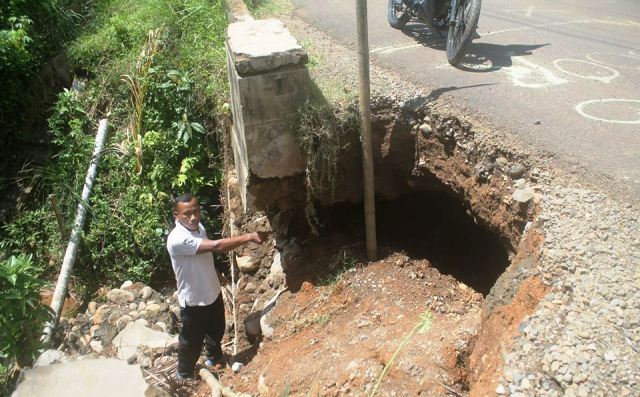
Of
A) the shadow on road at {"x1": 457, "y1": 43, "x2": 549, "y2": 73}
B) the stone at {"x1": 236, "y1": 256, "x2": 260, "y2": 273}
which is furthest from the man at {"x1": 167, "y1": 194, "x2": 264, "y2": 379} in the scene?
the shadow on road at {"x1": 457, "y1": 43, "x2": 549, "y2": 73}

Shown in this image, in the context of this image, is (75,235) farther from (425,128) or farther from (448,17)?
(448,17)

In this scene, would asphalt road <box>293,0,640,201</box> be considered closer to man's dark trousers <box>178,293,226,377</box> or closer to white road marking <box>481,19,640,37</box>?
white road marking <box>481,19,640,37</box>

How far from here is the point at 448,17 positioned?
6195 millimetres

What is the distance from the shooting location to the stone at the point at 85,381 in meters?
2.92

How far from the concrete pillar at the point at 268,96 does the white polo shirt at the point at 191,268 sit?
729 mm

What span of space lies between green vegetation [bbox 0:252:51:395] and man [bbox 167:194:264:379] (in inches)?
45.2

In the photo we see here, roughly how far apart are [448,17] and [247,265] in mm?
3517

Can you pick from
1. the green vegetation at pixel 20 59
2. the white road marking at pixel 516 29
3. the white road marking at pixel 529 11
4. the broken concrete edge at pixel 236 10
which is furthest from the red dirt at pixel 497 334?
the green vegetation at pixel 20 59

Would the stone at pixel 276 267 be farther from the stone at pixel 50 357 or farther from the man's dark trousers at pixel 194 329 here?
the stone at pixel 50 357

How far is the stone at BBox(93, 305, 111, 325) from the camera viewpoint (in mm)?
5789

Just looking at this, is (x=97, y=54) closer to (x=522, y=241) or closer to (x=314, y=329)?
(x=314, y=329)

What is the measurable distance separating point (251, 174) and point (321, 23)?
3.93m

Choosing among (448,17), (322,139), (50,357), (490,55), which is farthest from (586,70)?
(50,357)

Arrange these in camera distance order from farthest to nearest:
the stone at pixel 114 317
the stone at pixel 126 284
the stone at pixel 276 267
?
the stone at pixel 126 284, the stone at pixel 114 317, the stone at pixel 276 267
